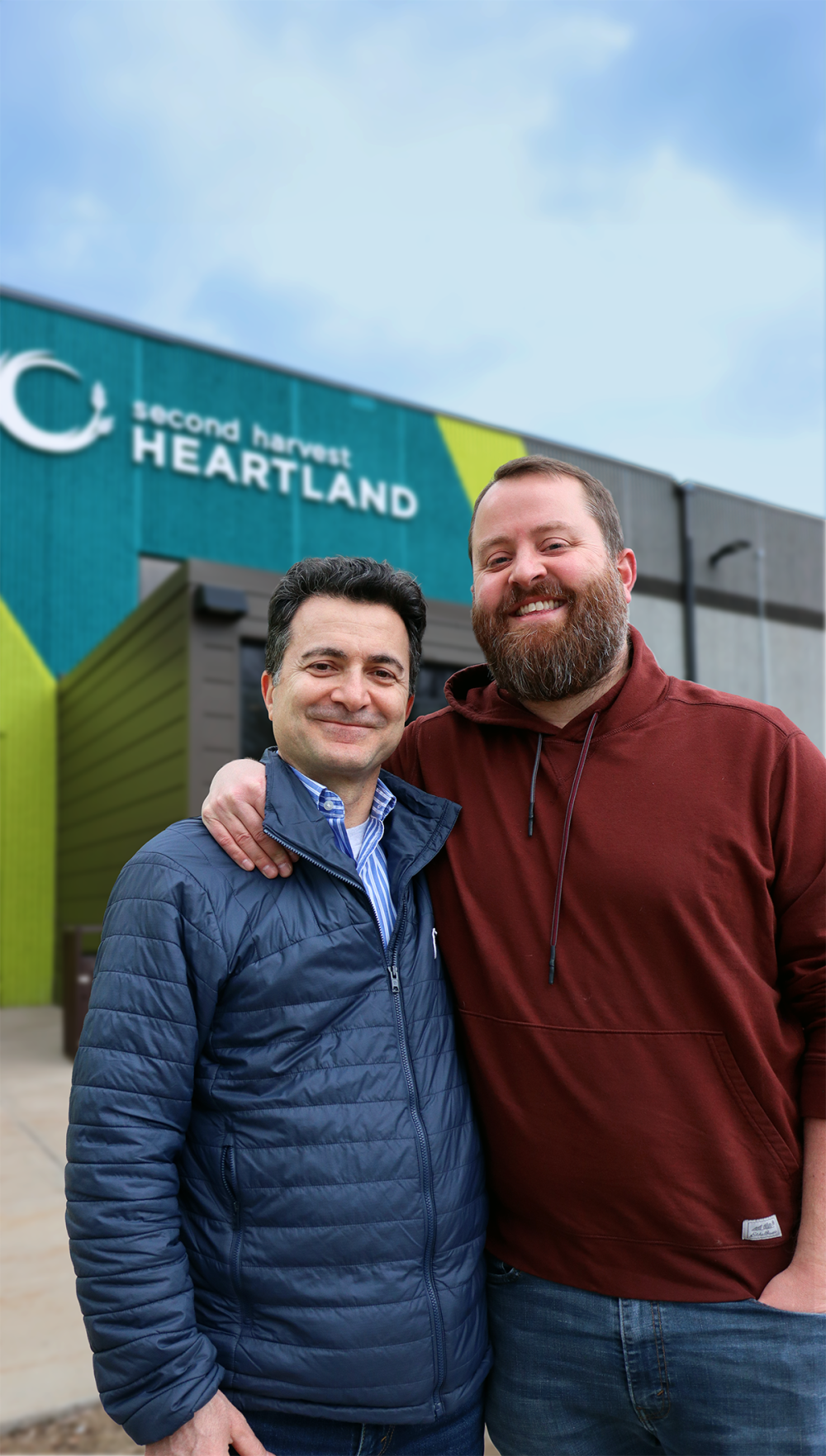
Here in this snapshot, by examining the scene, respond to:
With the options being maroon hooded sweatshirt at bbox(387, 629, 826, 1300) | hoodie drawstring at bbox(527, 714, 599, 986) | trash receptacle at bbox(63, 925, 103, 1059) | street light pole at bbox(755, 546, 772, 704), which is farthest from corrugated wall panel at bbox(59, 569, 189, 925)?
street light pole at bbox(755, 546, 772, 704)

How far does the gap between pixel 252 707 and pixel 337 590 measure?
5673 millimetres

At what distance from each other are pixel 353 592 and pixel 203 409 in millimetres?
11359

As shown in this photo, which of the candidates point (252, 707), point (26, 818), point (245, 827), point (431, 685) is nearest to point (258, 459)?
point (26, 818)

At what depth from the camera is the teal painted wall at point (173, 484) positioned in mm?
11070

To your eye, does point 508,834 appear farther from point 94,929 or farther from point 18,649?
point 18,649

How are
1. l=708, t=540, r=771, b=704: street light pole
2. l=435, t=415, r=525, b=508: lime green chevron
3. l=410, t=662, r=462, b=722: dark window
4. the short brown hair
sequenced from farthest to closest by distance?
l=708, t=540, r=771, b=704: street light pole
l=435, t=415, r=525, b=508: lime green chevron
l=410, t=662, r=462, b=722: dark window
the short brown hair

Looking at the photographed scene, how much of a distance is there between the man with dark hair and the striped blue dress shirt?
31 millimetres

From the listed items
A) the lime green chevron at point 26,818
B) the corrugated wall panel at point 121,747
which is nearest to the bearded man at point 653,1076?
the corrugated wall panel at point 121,747

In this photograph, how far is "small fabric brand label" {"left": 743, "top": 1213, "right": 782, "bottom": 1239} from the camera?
59.8 inches

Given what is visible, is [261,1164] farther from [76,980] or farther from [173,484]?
[173,484]

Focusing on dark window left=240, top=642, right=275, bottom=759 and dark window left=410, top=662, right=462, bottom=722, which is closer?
dark window left=240, top=642, right=275, bottom=759

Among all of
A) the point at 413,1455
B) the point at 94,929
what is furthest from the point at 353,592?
the point at 94,929

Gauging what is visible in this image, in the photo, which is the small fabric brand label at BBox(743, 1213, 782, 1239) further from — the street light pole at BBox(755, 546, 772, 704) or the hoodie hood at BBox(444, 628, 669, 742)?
the street light pole at BBox(755, 546, 772, 704)

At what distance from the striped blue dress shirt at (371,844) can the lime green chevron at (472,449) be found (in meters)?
12.3
